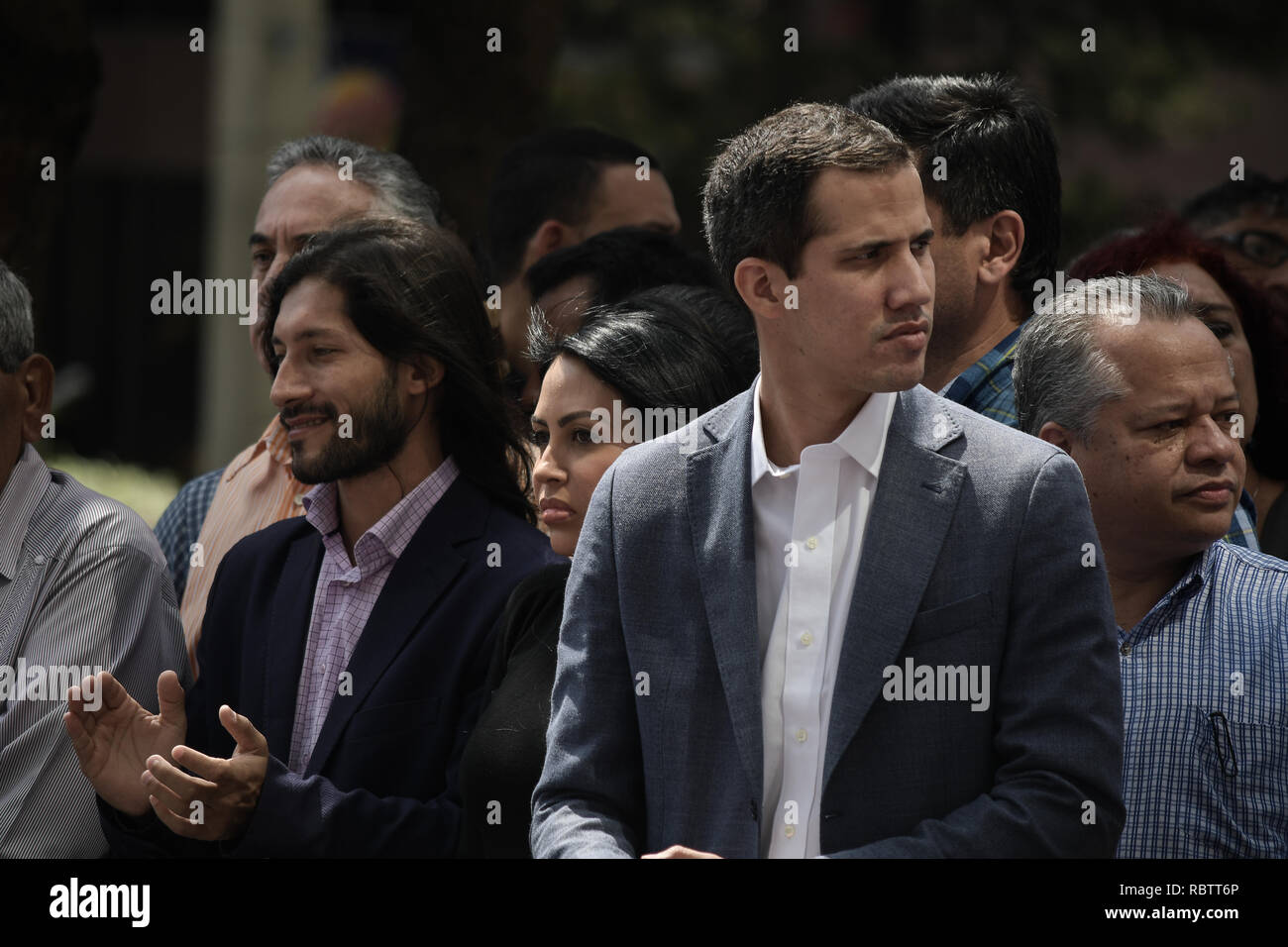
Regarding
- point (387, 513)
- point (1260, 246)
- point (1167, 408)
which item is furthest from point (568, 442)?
point (1260, 246)

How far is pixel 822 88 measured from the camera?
11.9m

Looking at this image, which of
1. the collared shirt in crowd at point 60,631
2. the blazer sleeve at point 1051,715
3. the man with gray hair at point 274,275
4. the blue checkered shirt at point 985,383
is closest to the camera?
the blazer sleeve at point 1051,715

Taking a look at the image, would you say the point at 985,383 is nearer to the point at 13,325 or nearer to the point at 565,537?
the point at 565,537

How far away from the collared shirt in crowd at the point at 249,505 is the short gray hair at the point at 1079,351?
2.05 m

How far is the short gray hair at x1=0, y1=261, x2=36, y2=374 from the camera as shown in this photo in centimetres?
407

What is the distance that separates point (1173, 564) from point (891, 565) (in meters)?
0.93

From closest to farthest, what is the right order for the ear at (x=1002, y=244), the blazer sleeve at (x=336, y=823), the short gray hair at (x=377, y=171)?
the blazer sleeve at (x=336, y=823)
the ear at (x=1002, y=244)
the short gray hair at (x=377, y=171)

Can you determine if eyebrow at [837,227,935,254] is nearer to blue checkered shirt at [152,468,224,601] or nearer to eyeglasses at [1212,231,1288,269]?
blue checkered shirt at [152,468,224,601]

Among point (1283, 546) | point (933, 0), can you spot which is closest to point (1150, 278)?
point (1283, 546)

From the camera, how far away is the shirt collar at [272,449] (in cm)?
479

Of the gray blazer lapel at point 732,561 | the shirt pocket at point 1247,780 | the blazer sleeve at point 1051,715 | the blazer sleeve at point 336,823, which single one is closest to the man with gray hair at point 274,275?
the blazer sleeve at point 336,823

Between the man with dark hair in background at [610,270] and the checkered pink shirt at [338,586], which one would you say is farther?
the man with dark hair in background at [610,270]

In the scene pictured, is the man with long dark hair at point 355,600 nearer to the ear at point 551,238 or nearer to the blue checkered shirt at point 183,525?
the blue checkered shirt at point 183,525

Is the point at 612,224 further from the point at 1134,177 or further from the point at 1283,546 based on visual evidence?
the point at 1134,177
